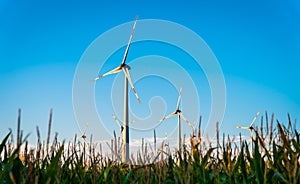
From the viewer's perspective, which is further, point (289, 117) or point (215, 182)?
point (215, 182)

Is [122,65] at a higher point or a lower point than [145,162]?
higher

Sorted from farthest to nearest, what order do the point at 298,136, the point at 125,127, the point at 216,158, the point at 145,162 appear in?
the point at 125,127
the point at 216,158
the point at 145,162
the point at 298,136

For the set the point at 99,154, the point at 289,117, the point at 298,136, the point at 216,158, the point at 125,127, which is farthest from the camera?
the point at 125,127

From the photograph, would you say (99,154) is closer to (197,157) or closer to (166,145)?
(166,145)

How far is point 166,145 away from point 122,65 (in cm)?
1757

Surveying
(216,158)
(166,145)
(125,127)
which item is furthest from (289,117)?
(125,127)

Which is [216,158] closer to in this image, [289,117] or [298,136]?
[298,136]

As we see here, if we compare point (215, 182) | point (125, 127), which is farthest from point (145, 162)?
point (125, 127)

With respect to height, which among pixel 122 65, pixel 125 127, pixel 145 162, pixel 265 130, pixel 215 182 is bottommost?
pixel 215 182

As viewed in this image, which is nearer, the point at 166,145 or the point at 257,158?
the point at 257,158

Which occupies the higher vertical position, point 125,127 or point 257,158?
point 125,127

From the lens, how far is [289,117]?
9.52 feet

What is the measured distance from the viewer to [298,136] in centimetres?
332

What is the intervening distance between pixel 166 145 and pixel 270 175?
2.10m
